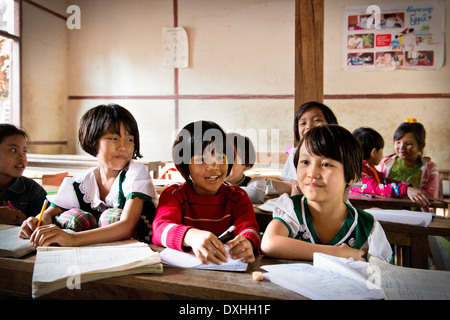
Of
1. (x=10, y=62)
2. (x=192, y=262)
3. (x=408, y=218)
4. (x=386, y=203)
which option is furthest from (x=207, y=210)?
(x=10, y=62)

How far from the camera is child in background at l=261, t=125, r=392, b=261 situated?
1148 millimetres

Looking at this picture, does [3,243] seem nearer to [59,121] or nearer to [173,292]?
[173,292]

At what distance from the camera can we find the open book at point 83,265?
78cm

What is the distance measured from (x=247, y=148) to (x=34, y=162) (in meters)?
3.11

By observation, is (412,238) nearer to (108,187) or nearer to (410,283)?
(410,283)

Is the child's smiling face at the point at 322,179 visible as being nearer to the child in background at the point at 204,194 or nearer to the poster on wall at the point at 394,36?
the child in background at the point at 204,194

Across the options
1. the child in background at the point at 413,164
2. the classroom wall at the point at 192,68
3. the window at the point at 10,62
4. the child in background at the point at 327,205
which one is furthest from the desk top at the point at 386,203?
the window at the point at 10,62

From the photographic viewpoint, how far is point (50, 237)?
103 cm

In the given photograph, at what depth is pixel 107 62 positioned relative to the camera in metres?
6.87

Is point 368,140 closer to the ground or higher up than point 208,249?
higher up

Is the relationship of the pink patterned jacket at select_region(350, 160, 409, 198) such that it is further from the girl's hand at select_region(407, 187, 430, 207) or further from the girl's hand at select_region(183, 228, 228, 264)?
the girl's hand at select_region(183, 228, 228, 264)

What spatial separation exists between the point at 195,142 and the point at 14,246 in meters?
0.68
